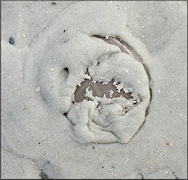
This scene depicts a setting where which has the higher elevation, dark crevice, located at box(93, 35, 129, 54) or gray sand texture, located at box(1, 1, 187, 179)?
dark crevice, located at box(93, 35, 129, 54)

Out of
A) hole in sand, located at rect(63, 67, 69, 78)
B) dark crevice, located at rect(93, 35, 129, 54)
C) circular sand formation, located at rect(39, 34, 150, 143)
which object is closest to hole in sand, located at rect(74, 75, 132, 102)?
circular sand formation, located at rect(39, 34, 150, 143)

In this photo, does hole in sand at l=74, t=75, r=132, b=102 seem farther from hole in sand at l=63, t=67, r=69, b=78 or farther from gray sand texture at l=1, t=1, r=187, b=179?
hole in sand at l=63, t=67, r=69, b=78

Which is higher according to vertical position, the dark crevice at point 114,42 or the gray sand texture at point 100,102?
Result: the dark crevice at point 114,42

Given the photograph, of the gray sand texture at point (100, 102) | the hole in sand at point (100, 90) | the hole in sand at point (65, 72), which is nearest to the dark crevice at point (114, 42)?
the gray sand texture at point (100, 102)

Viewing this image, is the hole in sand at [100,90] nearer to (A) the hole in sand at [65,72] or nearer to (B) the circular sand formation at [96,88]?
(B) the circular sand formation at [96,88]

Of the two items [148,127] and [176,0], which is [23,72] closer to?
[148,127]

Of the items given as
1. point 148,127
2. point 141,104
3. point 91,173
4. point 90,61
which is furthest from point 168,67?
point 91,173

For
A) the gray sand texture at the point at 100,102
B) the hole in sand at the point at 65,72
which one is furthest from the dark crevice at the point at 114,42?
the hole in sand at the point at 65,72

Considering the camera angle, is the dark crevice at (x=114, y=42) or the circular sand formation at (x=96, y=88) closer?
the circular sand formation at (x=96, y=88)
